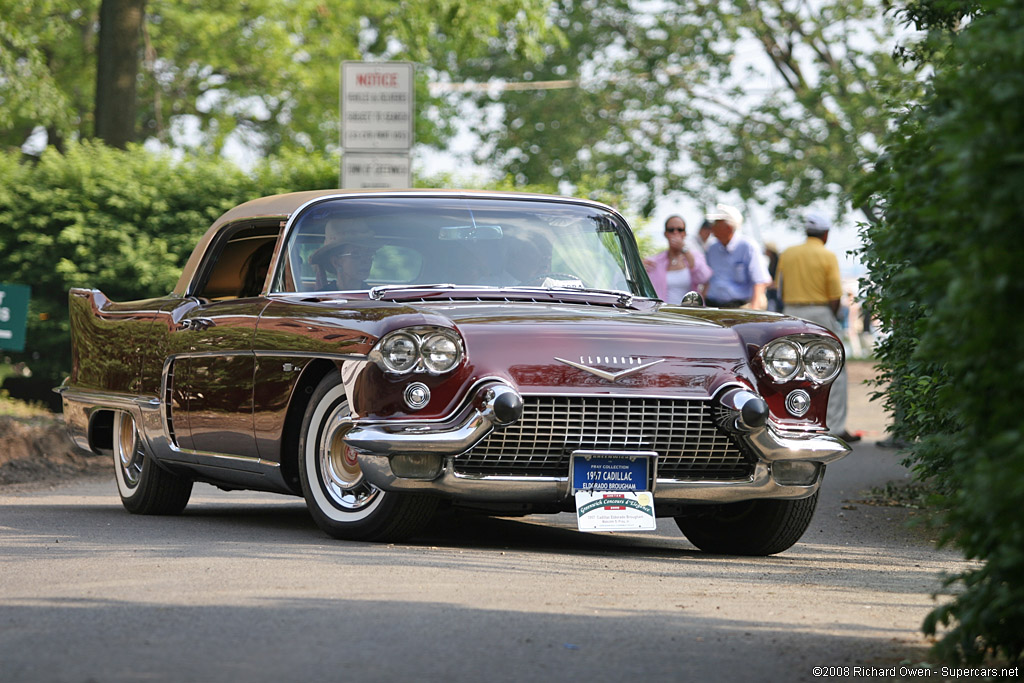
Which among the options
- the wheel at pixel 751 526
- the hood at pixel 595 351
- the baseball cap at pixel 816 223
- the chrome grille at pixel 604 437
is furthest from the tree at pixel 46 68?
the chrome grille at pixel 604 437

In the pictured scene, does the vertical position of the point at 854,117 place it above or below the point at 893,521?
above

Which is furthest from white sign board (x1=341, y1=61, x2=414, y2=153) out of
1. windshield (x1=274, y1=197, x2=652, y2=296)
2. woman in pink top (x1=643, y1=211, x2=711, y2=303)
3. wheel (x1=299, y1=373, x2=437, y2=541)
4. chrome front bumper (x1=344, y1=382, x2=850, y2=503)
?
chrome front bumper (x1=344, y1=382, x2=850, y2=503)

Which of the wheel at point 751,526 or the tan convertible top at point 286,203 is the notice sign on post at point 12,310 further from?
the wheel at point 751,526

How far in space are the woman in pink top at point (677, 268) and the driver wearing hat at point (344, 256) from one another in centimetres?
580

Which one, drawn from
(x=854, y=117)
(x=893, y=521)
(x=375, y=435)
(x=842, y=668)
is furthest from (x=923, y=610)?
(x=854, y=117)

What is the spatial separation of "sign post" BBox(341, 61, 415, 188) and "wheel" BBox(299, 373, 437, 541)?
24.0 feet

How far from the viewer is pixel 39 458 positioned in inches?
492

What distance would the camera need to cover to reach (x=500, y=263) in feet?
26.6

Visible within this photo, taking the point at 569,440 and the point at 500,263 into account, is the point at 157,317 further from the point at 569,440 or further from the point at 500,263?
the point at 569,440

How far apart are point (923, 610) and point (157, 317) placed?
15.2ft

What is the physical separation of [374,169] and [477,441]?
8.08 metres

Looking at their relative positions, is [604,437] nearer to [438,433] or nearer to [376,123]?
[438,433]

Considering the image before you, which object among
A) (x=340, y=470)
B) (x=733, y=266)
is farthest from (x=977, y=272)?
(x=733, y=266)

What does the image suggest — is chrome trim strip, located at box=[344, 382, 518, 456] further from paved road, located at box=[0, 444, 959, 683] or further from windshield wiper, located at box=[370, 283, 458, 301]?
windshield wiper, located at box=[370, 283, 458, 301]
